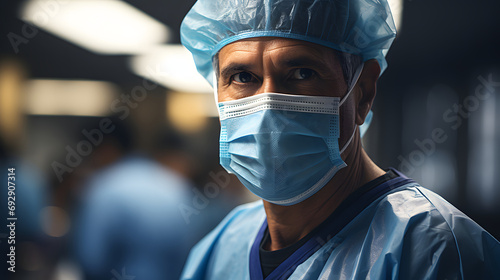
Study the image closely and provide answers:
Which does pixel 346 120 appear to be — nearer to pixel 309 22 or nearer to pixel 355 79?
pixel 355 79

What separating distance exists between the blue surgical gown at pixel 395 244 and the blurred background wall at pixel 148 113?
1.34 meters

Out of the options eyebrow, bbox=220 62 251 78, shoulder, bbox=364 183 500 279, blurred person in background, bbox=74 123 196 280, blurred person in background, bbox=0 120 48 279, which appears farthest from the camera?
blurred person in background, bbox=74 123 196 280

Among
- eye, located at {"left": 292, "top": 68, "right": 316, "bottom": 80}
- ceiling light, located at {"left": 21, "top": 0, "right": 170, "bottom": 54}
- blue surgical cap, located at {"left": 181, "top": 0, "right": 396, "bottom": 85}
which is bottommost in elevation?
eye, located at {"left": 292, "top": 68, "right": 316, "bottom": 80}

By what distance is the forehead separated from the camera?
1.00 m

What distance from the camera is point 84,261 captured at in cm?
220

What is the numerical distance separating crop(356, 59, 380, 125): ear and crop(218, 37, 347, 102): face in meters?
0.11

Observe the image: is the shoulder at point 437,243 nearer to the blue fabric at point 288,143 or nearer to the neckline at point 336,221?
the neckline at point 336,221

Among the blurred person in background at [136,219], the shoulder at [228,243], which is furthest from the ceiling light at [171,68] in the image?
the shoulder at [228,243]

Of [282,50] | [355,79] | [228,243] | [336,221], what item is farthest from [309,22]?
[228,243]

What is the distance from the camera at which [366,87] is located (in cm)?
113

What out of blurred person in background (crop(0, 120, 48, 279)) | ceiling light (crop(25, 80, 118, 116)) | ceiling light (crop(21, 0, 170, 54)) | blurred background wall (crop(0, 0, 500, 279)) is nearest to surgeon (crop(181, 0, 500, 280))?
blurred background wall (crop(0, 0, 500, 279))

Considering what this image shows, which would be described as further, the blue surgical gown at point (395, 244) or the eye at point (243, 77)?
the eye at point (243, 77)

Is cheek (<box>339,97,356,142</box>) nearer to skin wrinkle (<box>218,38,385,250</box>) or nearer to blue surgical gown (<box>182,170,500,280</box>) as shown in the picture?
skin wrinkle (<box>218,38,385,250</box>)

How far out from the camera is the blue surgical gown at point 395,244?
0.81 meters
